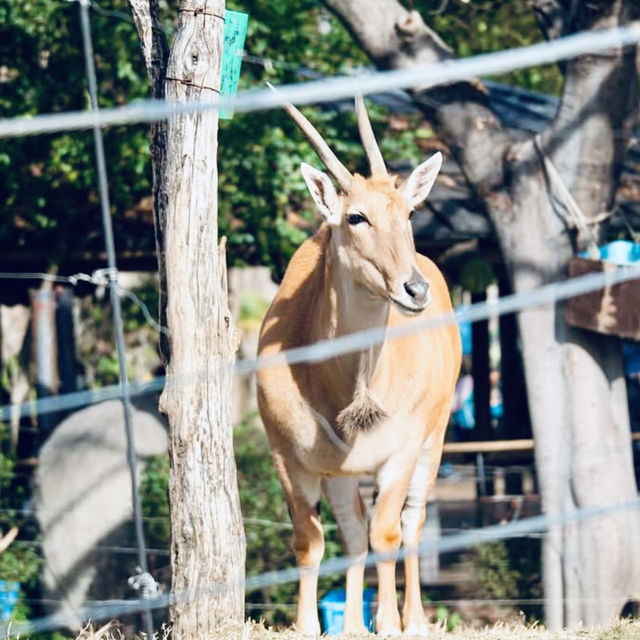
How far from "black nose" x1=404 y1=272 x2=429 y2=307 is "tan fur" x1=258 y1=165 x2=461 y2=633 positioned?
0.19 meters

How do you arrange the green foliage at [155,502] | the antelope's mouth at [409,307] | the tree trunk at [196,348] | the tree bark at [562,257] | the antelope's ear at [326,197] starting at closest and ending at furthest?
the antelope's mouth at [409,307]
the tree trunk at [196,348]
the antelope's ear at [326,197]
the tree bark at [562,257]
the green foliage at [155,502]

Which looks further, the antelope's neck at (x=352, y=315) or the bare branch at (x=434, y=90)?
the bare branch at (x=434, y=90)

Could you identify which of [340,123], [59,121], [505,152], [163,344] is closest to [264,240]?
[340,123]

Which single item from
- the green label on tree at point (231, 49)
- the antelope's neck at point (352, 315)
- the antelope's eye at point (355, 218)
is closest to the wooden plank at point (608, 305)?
the antelope's neck at point (352, 315)

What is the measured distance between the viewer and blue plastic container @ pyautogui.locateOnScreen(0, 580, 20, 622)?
885 cm

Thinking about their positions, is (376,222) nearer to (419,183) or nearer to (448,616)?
(419,183)

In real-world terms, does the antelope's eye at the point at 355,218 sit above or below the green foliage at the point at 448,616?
above

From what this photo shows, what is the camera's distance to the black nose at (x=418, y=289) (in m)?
5.23

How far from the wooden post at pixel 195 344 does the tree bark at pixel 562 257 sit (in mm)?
3459

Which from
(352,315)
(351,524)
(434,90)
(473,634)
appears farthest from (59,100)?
(473,634)

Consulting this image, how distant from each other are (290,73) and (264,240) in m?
1.25

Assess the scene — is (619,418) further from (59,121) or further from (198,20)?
(59,121)

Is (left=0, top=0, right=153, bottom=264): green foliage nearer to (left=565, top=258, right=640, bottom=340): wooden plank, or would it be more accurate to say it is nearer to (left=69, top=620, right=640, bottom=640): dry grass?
(left=565, top=258, right=640, bottom=340): wooden plank

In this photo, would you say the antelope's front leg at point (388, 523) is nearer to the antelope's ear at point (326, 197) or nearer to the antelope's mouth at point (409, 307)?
the antelope's mouth at point (409, 307)
